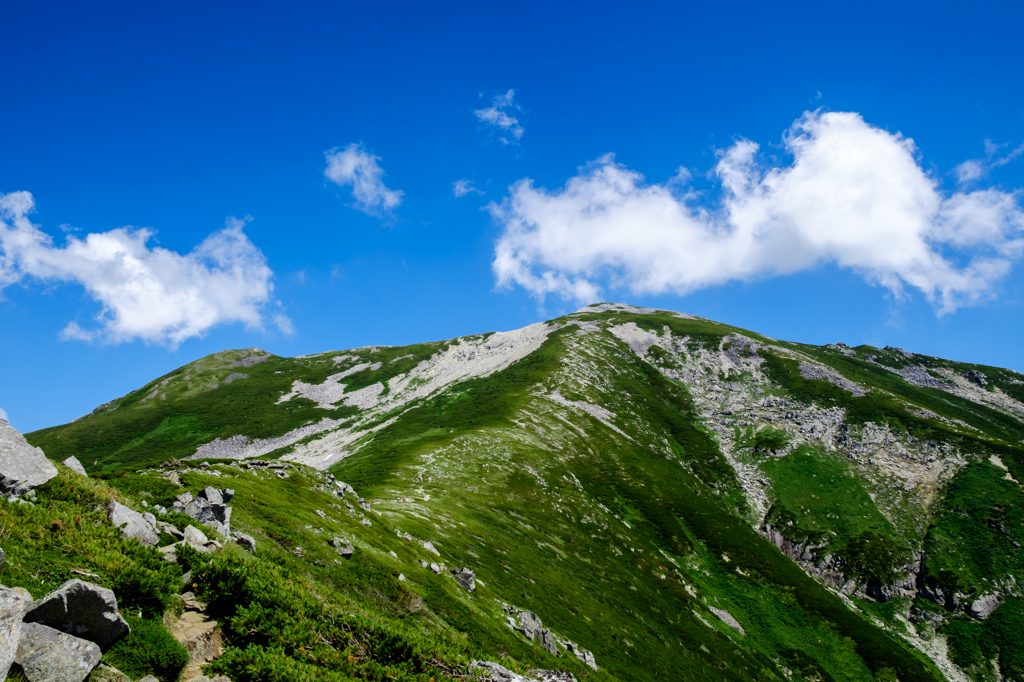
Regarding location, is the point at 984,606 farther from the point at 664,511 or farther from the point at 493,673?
the point at 493,673

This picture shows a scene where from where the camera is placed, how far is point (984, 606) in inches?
3615

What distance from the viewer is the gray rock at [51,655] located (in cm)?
1041

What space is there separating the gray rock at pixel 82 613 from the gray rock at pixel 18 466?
8.39 meters

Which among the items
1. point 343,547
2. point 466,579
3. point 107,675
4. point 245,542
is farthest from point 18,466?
point 466,579

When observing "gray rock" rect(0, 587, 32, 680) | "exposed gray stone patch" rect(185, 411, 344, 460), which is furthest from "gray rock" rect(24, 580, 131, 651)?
"exposed gray stone patch" rect(185, 411, 344, 460)

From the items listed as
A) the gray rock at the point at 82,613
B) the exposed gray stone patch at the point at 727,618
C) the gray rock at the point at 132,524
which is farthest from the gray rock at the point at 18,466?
the exposed gray stone patch at the point at 727,618

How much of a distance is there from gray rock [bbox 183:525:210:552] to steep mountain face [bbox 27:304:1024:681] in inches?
250

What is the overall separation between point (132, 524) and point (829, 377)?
20888 cm

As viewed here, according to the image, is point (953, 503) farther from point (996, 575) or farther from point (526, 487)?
point (526, 487)

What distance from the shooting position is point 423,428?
5846 inches

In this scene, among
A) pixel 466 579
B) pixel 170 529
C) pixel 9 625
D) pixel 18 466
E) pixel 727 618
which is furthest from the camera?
pixel 727 618

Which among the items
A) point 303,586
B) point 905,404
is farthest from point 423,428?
point 905,404

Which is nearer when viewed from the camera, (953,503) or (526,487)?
(526,487)

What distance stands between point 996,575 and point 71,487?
141 meters
